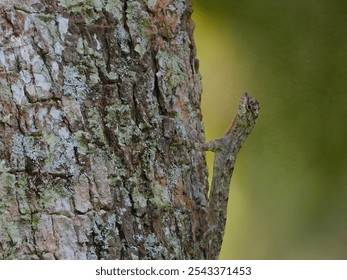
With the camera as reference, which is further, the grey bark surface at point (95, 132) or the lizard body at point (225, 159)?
the lizard body at point (225, 159)

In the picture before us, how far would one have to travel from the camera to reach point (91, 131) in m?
1.15

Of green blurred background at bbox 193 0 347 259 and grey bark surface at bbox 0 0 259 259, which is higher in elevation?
green blurred background at bbox 193 0 347 259

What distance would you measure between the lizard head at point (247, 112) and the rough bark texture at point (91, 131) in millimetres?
417

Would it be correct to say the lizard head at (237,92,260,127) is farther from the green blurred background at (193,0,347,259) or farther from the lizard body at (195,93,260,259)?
the green blurred background at (193,0,347,259)

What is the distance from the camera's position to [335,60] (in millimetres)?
2096

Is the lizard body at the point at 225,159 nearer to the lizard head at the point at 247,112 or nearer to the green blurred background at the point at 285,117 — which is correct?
the lizard head at the point at 247,112

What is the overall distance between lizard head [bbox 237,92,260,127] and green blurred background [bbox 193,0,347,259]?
39cm

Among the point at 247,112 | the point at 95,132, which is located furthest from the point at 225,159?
the point at 95,132

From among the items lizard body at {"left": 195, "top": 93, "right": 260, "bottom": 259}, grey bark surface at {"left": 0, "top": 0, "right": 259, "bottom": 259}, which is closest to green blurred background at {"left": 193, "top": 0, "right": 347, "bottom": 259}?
lizard body at {"left": 195, "top": 93, "right": 260, "bottom": 259}

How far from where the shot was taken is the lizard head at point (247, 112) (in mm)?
1625

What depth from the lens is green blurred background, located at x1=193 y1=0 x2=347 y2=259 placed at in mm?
2047

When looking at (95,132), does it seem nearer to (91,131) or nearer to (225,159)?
(91,131)

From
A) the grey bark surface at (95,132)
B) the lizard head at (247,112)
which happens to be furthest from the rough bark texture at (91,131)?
the lizard head at (247,112)

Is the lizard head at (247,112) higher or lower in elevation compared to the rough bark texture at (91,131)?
→ higher
